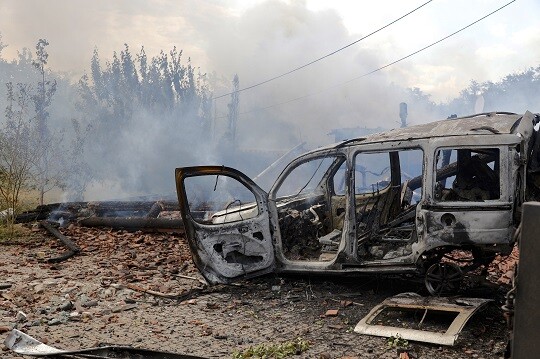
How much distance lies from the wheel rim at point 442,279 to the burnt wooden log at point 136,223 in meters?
6.27

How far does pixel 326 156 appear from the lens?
6.50 metres

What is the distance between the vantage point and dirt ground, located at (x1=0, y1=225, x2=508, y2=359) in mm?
4973

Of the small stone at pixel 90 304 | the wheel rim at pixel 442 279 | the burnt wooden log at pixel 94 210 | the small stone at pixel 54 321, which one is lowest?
the small stone at pixel 54 321

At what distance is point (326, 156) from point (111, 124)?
26.9 m

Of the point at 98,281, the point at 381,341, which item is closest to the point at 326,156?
the point at 381,341

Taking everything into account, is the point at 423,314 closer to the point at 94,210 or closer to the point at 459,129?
the point at 459,129

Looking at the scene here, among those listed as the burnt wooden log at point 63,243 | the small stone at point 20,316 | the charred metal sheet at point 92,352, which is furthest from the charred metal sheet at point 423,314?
the burnt wooden log at point 63,243

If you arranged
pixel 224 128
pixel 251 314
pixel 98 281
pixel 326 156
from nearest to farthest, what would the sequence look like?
pixel 251 314, pixel 326 156, pixel 98 281, pixel 224 128

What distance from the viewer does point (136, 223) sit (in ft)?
38.0

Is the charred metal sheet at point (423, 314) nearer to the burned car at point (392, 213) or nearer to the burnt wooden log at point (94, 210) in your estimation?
the burned car at point (392, 213)

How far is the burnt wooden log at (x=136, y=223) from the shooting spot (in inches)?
435

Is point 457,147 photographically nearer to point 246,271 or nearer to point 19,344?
point 246,271

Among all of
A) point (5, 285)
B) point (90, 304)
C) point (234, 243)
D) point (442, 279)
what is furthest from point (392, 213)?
point (5, 285)

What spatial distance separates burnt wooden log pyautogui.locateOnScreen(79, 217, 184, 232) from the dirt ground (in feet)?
6.94
